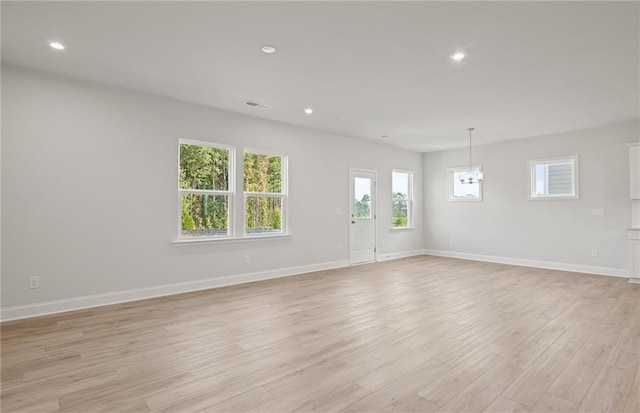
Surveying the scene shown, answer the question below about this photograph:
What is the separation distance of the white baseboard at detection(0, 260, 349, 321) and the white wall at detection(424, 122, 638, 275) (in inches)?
183

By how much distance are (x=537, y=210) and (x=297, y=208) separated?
17.1 feet

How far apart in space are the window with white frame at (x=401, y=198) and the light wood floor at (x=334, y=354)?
389cm

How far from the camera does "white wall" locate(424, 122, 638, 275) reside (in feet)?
20.4

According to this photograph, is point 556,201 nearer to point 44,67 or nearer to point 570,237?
point 570,237

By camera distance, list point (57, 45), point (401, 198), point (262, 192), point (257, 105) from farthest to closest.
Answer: point (401, 198) → point (262, 192) → point (257, 105) → point (57, 45)

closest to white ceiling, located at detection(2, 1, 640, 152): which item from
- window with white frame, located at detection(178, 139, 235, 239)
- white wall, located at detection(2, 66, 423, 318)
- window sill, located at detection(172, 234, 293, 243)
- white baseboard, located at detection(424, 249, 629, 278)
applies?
white wall, located at detection(2, 66, 423, 318)

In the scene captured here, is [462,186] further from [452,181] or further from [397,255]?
[397,255]

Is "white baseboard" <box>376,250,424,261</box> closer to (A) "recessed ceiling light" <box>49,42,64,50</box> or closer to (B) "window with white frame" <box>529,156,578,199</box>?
(B) "window with white frame" <box>529,156,578,199</box>

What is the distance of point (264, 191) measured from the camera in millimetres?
6016

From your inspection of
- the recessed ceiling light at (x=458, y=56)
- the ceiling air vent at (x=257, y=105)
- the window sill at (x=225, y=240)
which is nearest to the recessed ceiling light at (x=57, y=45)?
the ceiling air vent at (x=257, y=105)

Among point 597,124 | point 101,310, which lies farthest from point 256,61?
point 597,124

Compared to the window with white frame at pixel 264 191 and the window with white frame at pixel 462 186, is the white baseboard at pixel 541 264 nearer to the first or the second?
the window with white frame at pixel 462 186

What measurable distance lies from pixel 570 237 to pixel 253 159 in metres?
6.49

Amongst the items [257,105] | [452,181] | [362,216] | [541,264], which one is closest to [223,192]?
[257,105]
